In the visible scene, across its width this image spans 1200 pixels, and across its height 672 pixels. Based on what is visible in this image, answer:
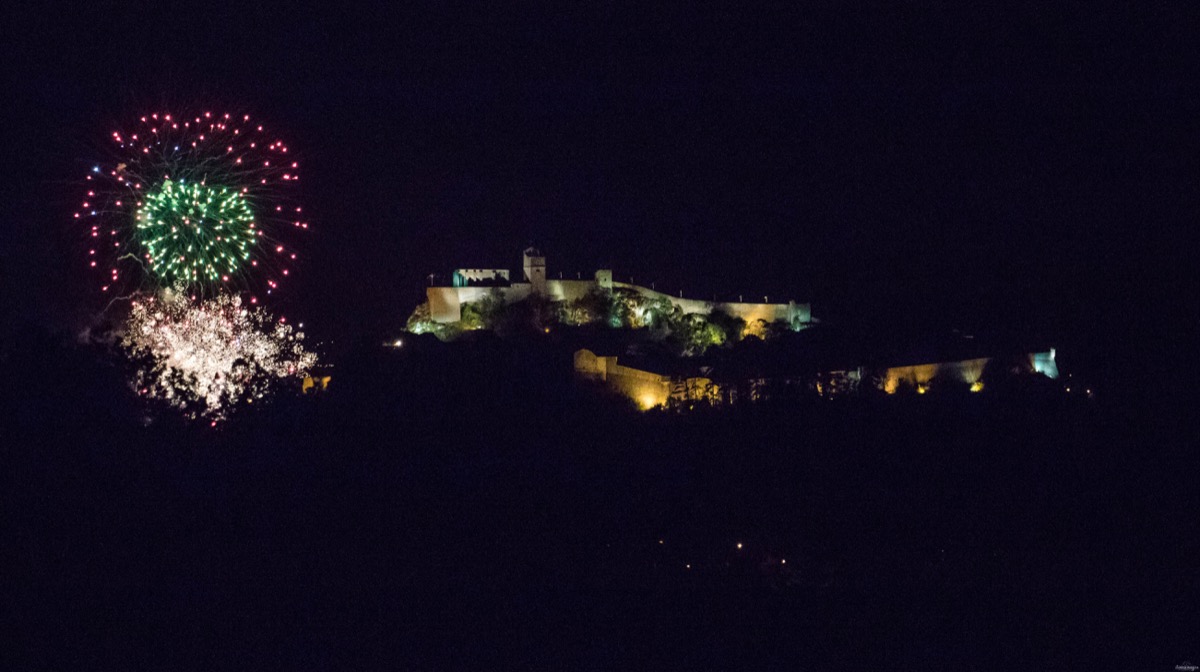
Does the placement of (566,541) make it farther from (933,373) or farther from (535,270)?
(535,270)

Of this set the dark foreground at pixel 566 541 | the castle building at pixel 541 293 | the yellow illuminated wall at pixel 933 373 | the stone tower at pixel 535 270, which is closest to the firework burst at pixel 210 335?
the dark foreground at pixel 566 541

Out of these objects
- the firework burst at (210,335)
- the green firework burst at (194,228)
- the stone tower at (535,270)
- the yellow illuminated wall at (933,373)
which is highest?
the stone tower at (535,270)

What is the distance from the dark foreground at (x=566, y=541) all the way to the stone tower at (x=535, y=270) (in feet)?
44.6

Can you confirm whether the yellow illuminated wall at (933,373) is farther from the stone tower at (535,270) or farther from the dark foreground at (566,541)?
the stone tower at (535,270)

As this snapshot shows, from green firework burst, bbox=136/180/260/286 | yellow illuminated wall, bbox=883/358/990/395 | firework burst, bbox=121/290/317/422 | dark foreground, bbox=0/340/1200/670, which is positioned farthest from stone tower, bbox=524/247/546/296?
green firework burst, bbox=136/180/260/286

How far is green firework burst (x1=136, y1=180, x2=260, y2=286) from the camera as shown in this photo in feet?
41.7

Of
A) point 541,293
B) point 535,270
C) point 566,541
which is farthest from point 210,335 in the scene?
point 535,270

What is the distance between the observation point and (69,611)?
5.22 meters

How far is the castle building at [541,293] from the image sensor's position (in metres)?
26.0

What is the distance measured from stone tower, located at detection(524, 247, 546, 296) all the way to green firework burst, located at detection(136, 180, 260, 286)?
14.1 metres

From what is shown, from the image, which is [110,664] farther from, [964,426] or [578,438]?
[964,426]

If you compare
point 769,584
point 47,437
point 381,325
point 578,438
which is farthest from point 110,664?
point 381,325

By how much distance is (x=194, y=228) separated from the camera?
1310 cm

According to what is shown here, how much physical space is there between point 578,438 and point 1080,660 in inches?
246
